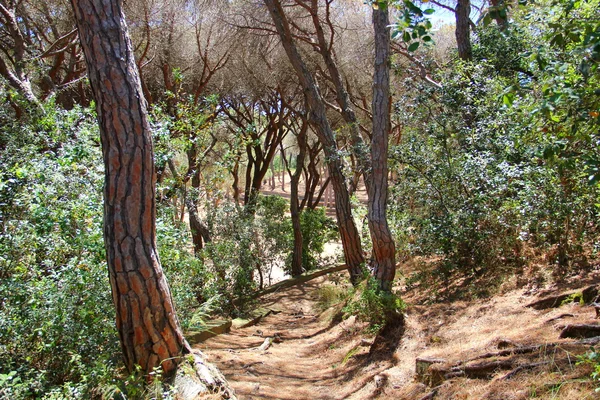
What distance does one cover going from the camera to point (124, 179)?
3.69 m

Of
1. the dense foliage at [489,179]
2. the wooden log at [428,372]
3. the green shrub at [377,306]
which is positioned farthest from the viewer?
the green shrub at [377,306]

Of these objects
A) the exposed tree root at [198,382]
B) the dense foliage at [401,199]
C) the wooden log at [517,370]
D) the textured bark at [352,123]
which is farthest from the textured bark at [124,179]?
the textured bark at [352,123]

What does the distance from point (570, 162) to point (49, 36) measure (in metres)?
12.5

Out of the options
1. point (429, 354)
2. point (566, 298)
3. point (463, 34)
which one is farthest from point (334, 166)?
point (566, 298)

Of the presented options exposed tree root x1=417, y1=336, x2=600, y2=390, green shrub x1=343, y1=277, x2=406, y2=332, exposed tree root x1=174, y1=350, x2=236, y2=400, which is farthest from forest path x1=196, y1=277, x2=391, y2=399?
exposed tree root x1=174, y1=350, x2=236, y2=400

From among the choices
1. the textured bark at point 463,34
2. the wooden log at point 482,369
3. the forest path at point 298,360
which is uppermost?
the textured bark at point 463,34

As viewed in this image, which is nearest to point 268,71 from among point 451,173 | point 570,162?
point 451,173

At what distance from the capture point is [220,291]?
899 centimetres

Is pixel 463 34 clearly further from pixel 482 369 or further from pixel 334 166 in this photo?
pixel 482 369

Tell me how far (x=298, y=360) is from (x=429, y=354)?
253 cm

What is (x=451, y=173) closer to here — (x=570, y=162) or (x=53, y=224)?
(x=570, y=162)

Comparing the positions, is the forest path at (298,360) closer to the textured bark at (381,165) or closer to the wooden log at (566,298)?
the textured bark at (381,165)

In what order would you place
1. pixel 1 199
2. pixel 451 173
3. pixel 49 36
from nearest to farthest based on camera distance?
pixel 1 199 → pixel 451 173 → pixel 49 36

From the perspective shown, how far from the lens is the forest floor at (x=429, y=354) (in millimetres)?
3508
